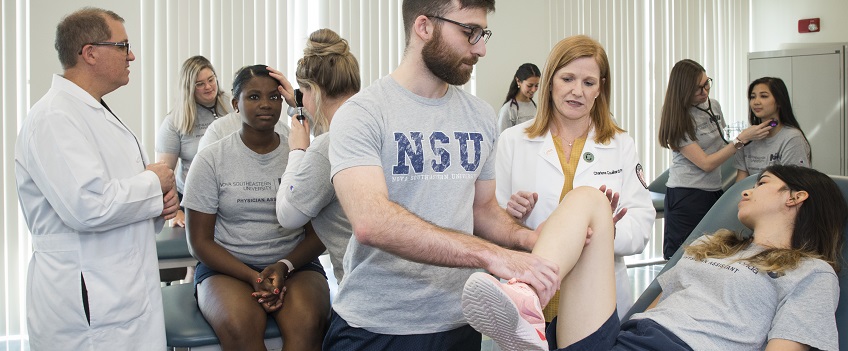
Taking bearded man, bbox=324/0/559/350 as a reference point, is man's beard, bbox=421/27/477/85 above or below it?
above

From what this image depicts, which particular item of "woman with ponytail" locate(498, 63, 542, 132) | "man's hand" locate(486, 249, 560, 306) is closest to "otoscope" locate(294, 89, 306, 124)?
"man's hand" locate(486, 249, 560, 306)

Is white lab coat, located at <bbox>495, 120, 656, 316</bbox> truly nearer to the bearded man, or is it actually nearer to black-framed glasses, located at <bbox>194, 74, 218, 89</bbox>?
the bearded man

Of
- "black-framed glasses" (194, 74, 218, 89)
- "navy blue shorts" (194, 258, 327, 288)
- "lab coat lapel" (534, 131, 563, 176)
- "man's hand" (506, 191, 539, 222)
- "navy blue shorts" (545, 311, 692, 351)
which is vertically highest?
"black-framed glasses" (194, 74, 218, 89)

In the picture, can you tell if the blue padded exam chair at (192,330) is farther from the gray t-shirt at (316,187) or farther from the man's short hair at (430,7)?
the man's short hair at (430,7)

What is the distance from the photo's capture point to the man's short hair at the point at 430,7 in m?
1.48

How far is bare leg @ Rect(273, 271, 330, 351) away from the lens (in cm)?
213

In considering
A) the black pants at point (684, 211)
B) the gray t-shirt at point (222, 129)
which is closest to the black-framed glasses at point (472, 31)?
the gray t-shirt at point (222, 129)

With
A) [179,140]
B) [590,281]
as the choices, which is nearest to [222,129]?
[179,140]

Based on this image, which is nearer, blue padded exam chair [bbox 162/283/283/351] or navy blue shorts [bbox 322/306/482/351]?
navy blue shorts [bbox 322/306/482/351]

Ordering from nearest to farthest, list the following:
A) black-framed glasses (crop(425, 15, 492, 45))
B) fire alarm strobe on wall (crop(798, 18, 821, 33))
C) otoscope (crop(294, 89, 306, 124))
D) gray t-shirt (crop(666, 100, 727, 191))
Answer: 1. black-framed glasses (crop(425, 15, 492, 45))
2. otoscope (crop(294, 89, 306, 124))
3. gray t-shirt (crop(666, 100, 727, 191))
4. fire alarm strobe on wall (crop(798, 18, 821, 33))

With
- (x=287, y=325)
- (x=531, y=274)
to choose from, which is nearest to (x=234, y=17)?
(x=287, y=325)

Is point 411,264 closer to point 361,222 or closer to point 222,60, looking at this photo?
point 361,222

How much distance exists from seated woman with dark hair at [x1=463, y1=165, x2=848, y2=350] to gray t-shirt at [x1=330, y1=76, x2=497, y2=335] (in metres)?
0.19

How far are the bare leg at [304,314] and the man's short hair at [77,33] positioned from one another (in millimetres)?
846
